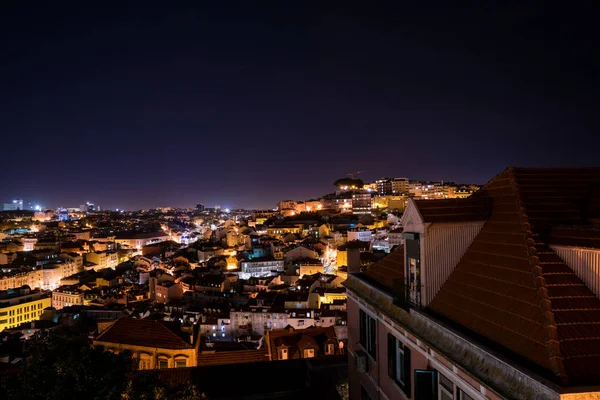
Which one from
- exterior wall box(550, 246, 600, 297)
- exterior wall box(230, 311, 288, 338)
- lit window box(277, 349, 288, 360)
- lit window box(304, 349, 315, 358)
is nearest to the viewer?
exterior wall box(550, 246, 600, 297)

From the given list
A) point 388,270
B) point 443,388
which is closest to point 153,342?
point 388,270

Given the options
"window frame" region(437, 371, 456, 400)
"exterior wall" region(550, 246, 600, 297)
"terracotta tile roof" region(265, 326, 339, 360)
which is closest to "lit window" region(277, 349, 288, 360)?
"terracotta tile roof" region(265, 326, 339, 360)

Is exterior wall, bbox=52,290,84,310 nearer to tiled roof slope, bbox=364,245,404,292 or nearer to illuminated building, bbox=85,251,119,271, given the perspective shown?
illuminated building, bbox=85,251,119,271

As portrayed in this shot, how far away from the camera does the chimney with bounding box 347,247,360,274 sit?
11.0 metres

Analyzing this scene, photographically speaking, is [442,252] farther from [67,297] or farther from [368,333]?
[67,297]

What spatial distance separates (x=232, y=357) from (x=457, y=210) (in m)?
21.4

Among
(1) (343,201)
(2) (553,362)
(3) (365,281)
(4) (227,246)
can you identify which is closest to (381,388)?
(3) (365,281)

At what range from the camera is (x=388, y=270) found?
879cm

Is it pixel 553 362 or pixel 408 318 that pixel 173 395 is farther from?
pixel 553 362

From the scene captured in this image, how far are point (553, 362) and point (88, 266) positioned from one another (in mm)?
100021

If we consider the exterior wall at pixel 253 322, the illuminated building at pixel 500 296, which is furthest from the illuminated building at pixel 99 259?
the illuminated building at pixel 500 296

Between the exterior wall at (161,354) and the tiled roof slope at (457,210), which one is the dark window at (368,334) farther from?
→ the exterior wall at (161,354)

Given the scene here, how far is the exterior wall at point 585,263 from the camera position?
4.14 meters

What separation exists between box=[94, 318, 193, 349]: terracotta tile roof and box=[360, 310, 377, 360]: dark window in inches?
611
